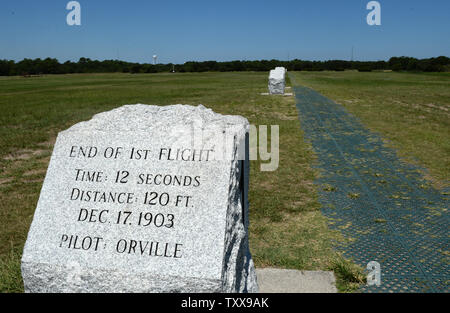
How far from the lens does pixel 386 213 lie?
614cm

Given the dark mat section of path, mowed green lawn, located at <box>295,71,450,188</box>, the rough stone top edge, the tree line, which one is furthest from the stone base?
the tree line

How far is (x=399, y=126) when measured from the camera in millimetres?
13656

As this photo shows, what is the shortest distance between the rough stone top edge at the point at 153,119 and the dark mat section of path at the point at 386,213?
8.07 feet

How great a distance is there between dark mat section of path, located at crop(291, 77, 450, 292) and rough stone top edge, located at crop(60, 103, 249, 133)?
2.46m

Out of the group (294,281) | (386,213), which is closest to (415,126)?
(386,213)

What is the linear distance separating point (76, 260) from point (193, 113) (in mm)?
1841

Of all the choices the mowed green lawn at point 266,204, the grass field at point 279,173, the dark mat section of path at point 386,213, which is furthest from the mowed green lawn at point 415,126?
the mowed green lawn at point 266,204

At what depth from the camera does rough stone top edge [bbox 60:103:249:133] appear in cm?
384

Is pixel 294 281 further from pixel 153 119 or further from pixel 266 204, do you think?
pixel 266 204

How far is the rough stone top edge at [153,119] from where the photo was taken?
3.84 meters

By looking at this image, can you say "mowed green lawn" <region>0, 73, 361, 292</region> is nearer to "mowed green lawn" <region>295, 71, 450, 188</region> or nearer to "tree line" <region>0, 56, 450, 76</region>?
"mowed green lawn" <region>295, 71, 450, 188</region>

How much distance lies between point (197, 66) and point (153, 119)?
286 feet
